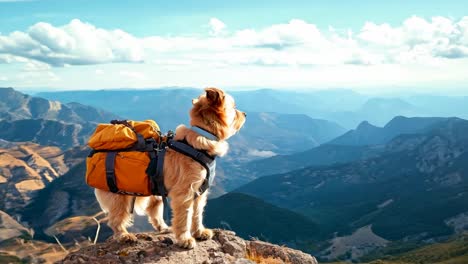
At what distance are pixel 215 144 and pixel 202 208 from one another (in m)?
2.05

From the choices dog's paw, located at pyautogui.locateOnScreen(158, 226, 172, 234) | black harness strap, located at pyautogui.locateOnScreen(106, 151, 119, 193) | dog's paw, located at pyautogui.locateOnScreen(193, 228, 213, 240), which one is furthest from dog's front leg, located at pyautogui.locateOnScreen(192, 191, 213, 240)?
black harness strap, located at pyautogui.locateOnScreen(106, 151, 119, 193)

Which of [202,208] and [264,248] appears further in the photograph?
[264,248]

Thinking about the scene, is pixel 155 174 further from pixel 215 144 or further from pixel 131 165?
pixel 215 144

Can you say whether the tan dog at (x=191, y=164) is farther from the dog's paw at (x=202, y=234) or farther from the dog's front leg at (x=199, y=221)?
the dog's paw at (x=202, y=234)

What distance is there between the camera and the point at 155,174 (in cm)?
925

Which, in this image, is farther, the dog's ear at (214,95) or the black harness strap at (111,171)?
the black harness strap at (111,171)

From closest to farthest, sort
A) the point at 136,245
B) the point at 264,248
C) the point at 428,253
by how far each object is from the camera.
Result: 1. the point at 136,245
2. the point at 264,248
3. the point at 428,253

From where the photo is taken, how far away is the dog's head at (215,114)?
8931mm

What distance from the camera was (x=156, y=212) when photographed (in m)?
11.4


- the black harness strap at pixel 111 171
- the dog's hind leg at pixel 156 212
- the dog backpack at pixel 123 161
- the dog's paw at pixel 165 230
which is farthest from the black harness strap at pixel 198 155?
the dog's paw at pixel 165 230

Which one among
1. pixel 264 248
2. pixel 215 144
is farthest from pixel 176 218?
pixel 264 248

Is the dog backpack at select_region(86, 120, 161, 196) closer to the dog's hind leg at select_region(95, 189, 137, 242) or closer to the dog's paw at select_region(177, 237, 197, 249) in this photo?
the dog's hind leg at select_region(95, 189, 137, 242)

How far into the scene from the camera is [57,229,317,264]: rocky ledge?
9.32 meters

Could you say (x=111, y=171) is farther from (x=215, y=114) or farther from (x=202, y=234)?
(x=202, y=234)
